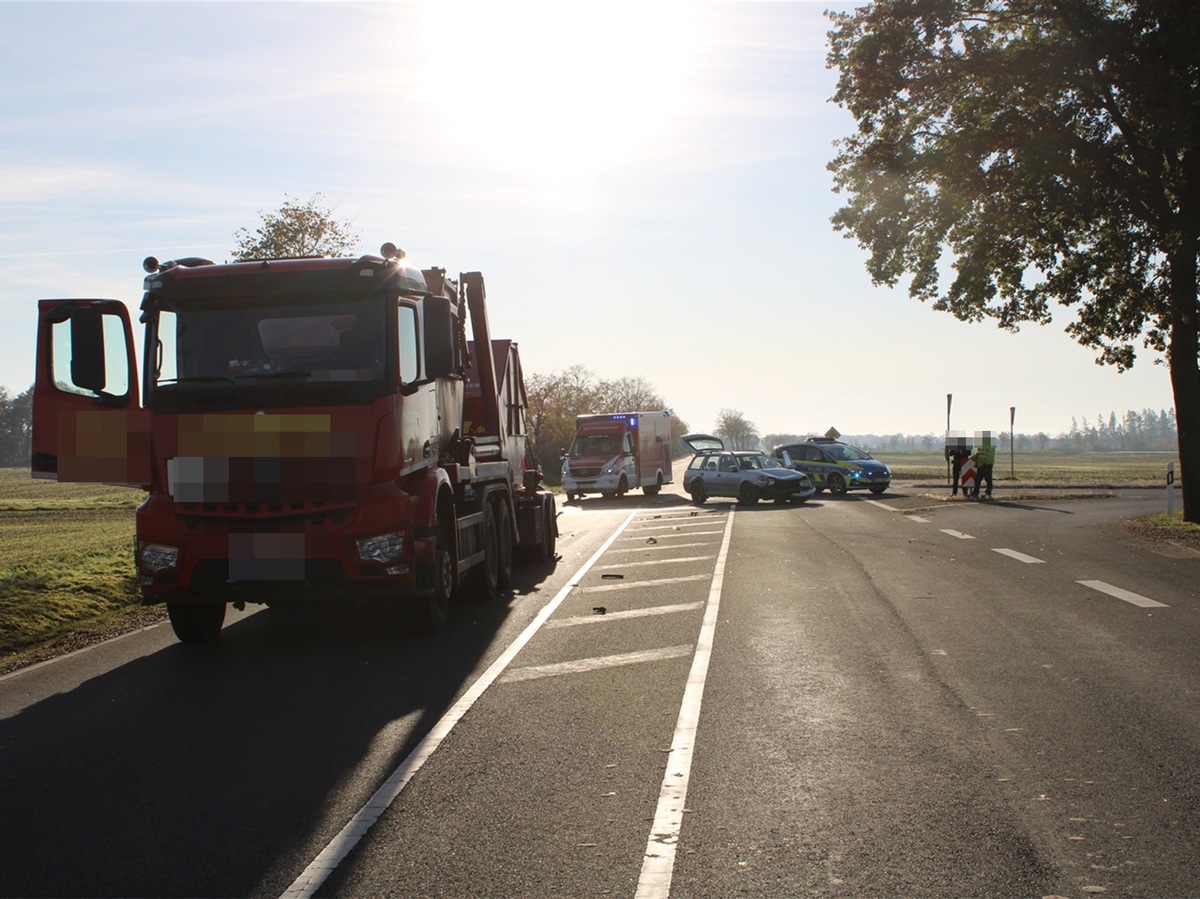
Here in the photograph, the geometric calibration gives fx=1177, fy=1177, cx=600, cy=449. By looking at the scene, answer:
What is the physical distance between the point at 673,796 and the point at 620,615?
19.5 feet

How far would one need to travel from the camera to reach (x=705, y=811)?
493 centimetres

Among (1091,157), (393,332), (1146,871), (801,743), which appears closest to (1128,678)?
(801,743)

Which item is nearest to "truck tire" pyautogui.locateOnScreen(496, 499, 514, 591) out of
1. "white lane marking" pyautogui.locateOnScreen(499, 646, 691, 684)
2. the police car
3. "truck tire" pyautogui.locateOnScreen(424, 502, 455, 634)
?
"truck tire" pyautogui.locateOnScreen(424, 502, 455, 634)

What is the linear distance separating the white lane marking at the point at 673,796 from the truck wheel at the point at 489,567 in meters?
3.78

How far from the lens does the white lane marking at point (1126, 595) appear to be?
36.7 feet

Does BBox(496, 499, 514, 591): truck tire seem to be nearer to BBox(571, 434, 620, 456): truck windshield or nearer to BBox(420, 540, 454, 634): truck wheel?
BBox(420, 540, 454, 634): truck wheel

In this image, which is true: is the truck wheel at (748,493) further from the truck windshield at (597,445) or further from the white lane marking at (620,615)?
the white lane marking at (620,615)

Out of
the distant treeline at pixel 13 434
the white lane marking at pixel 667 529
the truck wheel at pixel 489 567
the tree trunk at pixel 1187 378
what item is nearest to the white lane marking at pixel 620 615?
the truck wheel at pixel 489 567

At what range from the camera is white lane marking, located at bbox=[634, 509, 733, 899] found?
4148 millimetres

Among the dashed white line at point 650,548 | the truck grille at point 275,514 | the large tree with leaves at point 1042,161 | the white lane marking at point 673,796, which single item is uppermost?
the large tree with leaves at point 1042,161

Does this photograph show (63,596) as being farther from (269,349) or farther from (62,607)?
(269,349)

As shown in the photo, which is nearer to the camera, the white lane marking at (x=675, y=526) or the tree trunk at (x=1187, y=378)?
the tree trunk at (x=1187, y=378)

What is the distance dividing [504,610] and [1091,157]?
15.1 meters

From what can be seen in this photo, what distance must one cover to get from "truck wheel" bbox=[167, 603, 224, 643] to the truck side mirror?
1982 mm
